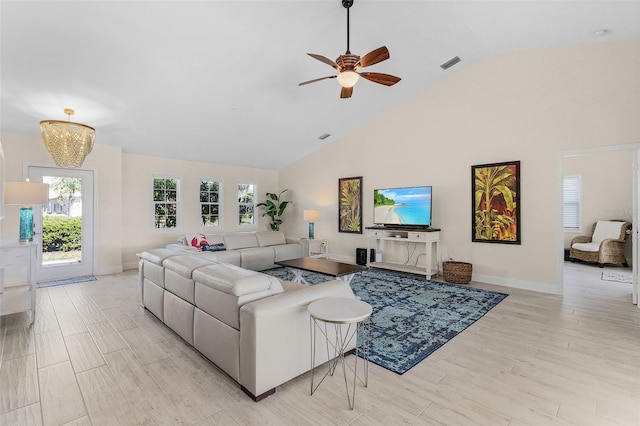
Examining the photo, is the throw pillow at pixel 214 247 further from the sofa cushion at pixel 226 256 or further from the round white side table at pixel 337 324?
the round white side table at pixel 337 324

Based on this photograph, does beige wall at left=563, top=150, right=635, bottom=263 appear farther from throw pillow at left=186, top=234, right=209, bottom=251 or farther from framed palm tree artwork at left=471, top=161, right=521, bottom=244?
throw pillow at left=186, top=234, right=209, bottom=251

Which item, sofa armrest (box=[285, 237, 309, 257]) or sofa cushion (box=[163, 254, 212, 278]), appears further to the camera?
sofa armrest (box=[285, 237, 309, 257])

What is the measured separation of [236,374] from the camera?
207 centimetres

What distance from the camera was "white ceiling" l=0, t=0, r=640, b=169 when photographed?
307cm

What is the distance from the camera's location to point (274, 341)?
6.52 ft

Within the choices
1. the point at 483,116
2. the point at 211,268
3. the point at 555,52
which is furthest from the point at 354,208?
the point at 211,268

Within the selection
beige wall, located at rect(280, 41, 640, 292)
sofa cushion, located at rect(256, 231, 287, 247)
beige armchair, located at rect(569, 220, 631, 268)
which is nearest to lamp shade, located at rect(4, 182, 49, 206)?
sofa cushion, located at rect(256, 231, 287, 247)

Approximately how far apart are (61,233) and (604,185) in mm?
10938

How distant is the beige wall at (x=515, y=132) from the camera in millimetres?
4078

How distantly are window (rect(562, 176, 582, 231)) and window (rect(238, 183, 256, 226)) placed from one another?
7.85 m

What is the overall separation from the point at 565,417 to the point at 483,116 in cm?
451

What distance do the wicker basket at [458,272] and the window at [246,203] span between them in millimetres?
5206

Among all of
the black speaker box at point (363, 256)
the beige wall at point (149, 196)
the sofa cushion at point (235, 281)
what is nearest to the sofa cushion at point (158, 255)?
the sofa cushion at point (235, 281)

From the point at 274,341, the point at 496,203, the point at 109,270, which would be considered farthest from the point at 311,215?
the point at 274,341
